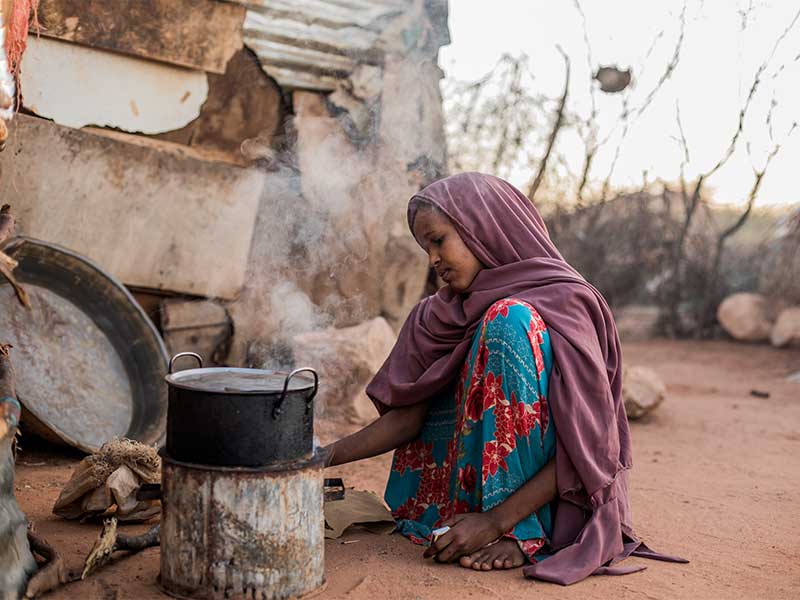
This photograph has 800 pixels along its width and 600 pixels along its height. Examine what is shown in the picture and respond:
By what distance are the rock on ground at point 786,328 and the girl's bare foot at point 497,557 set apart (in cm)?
803

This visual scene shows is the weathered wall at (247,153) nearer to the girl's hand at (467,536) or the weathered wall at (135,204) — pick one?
the weathered wall at (135,204)

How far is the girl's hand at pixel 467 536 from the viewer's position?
2795 millimetres

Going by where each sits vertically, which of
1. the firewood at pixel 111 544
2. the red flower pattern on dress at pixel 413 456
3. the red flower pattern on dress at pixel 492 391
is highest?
the red flower pattern on dress at pixel 492 391

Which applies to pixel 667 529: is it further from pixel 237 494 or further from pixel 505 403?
pixel 237 494

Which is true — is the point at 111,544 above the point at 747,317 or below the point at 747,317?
below

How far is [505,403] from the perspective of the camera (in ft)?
9.09

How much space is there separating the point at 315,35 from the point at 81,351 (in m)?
2.32


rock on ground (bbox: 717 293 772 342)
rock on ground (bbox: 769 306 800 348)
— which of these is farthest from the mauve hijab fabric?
rock on ground (bbox: 717 293 772 342)

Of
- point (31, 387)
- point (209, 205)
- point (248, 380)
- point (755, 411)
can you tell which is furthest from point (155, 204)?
point (755, 411)

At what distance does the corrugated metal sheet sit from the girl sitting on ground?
241 cm

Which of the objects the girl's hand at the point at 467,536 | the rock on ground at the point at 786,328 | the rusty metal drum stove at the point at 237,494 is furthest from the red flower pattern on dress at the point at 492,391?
the rock on ground at the point at 786,328

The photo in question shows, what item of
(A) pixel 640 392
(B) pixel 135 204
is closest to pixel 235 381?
(B) pixel 135 204

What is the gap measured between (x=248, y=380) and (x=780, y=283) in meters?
9.18

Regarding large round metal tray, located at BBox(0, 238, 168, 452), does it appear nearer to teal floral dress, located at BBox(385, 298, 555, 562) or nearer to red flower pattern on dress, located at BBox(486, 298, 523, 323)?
teal floral dress, located at BBox(385, 298, 555, 562)
